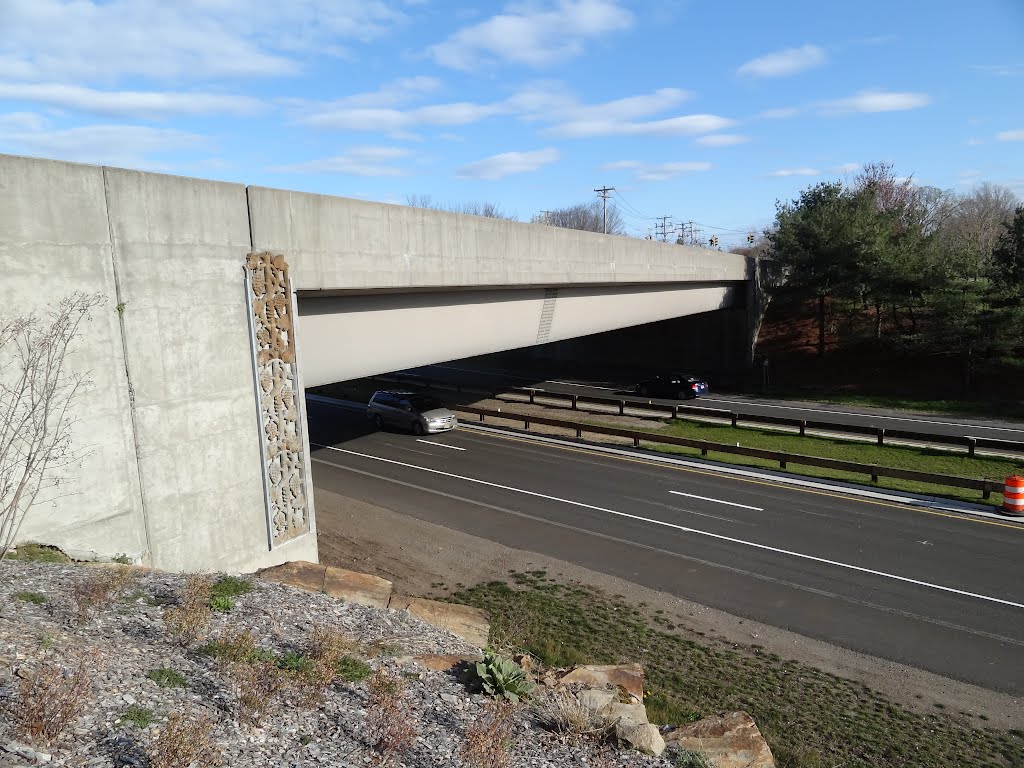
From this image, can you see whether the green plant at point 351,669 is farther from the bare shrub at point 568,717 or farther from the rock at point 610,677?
the rock at point 610,677

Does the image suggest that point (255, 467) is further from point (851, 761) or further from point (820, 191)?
point (820, 191)

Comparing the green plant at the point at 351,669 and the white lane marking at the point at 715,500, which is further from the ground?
the green plant at the point at 351,669

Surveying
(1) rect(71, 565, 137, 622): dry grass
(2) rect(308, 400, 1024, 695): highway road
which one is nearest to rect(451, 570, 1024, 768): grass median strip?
(2) rect(308, 400, 1024, 695): highway road

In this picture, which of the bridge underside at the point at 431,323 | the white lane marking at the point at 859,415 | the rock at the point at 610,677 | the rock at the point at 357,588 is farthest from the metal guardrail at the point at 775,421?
the rock at the point at 357,588

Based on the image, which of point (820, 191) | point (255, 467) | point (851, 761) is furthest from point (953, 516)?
point (820, 191)

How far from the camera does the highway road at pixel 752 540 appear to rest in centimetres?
1120

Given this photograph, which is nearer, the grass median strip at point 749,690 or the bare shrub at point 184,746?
the bare shrub at point 184,746

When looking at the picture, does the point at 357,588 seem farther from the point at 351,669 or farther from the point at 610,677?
the point at 610,677

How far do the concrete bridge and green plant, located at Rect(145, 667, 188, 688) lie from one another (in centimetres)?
403

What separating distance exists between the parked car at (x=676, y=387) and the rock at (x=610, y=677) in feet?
87.3

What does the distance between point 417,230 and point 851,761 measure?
40.1ft

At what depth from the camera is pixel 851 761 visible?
7.71 meters

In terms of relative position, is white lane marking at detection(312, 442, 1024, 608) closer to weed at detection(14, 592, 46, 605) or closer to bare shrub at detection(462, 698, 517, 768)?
bare shrub at detection(462, 698, 517, 768)

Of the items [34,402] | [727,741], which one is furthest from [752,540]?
[34,402]
